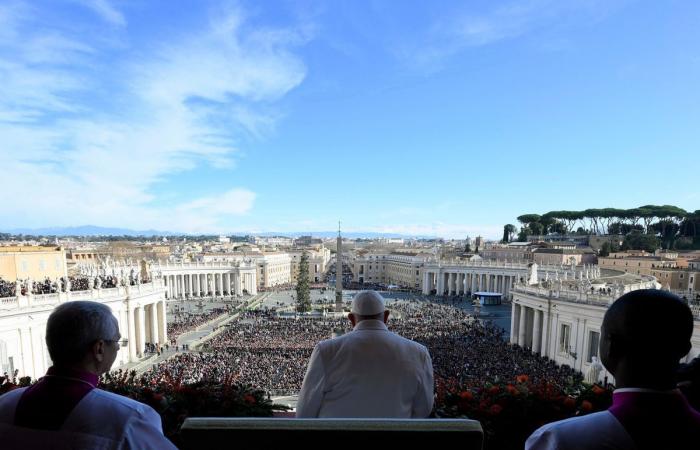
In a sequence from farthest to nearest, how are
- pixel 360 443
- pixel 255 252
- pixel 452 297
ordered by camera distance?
1. pixel 255 252
2. pixel 452 297
3. pixel 360 443

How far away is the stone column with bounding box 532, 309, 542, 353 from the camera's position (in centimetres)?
2848

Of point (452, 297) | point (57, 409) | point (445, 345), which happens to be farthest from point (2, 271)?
point (452, 297)

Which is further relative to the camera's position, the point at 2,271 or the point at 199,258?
the point at 199,258

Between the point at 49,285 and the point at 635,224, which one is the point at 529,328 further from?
the point at 635,224

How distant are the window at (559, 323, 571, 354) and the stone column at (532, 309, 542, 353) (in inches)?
93.8

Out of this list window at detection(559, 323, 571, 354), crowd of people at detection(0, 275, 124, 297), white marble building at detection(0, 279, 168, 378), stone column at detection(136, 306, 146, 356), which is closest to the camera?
white marble building at detection(0, 279, 168, 378)

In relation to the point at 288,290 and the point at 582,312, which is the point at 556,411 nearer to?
the point at 582,312

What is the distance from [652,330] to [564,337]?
28653 millimetres

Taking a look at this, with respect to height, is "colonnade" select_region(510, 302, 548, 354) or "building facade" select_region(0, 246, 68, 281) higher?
"building facade" select_region(0, 246, 68, 281)

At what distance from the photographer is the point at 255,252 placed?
80688 mm

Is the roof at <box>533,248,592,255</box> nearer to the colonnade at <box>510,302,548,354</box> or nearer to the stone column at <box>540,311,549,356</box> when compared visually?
the colonnade at <box>510,302,548,354</box>

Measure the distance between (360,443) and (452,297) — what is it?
61503 millimetres

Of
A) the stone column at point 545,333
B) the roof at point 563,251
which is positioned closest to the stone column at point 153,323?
the stone column at point 545,333

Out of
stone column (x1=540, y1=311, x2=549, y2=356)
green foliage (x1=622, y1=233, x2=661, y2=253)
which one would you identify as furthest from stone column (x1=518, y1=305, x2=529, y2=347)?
green foliage (x1=622, y1=233, x2=661, y2=253)
